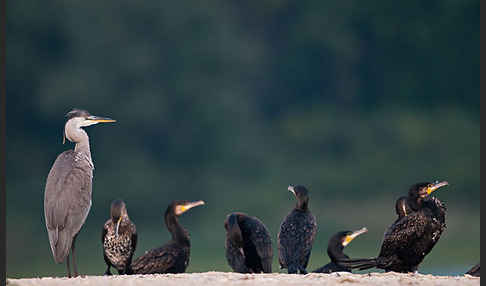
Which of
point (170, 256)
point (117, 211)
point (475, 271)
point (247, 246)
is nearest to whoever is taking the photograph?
point (475, 271)

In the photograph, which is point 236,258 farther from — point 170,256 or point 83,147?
point 83,147

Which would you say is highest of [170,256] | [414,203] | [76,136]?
[76,136]

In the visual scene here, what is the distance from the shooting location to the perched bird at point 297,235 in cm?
966

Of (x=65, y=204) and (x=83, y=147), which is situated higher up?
(x=83, y=147)

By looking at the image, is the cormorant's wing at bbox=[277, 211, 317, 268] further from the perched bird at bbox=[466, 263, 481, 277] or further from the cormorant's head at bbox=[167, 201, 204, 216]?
the perched bird at bbox=[466, 263, 481, 277]

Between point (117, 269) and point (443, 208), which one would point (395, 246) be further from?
point (117, 269)

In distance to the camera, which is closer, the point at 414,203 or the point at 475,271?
the point at 475,271

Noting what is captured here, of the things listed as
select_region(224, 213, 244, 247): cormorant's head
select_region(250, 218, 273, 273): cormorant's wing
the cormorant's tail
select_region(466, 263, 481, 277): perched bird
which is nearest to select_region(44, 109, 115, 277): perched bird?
select_region(224, 213, 244, 247): cormorant's head

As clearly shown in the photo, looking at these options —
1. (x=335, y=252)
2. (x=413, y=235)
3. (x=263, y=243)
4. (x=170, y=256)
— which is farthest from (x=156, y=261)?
(x=413, y=235)

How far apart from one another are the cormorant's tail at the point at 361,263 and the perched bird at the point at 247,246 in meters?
1.01

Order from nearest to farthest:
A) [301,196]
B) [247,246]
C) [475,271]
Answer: [475,271] < [247,246] < [301,196]

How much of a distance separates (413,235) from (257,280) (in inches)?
96.2

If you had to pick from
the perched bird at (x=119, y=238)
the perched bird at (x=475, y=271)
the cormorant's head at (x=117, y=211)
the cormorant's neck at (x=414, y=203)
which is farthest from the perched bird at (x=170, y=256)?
the perched bird at (x=475, y=271)

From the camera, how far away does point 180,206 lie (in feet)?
34.7
